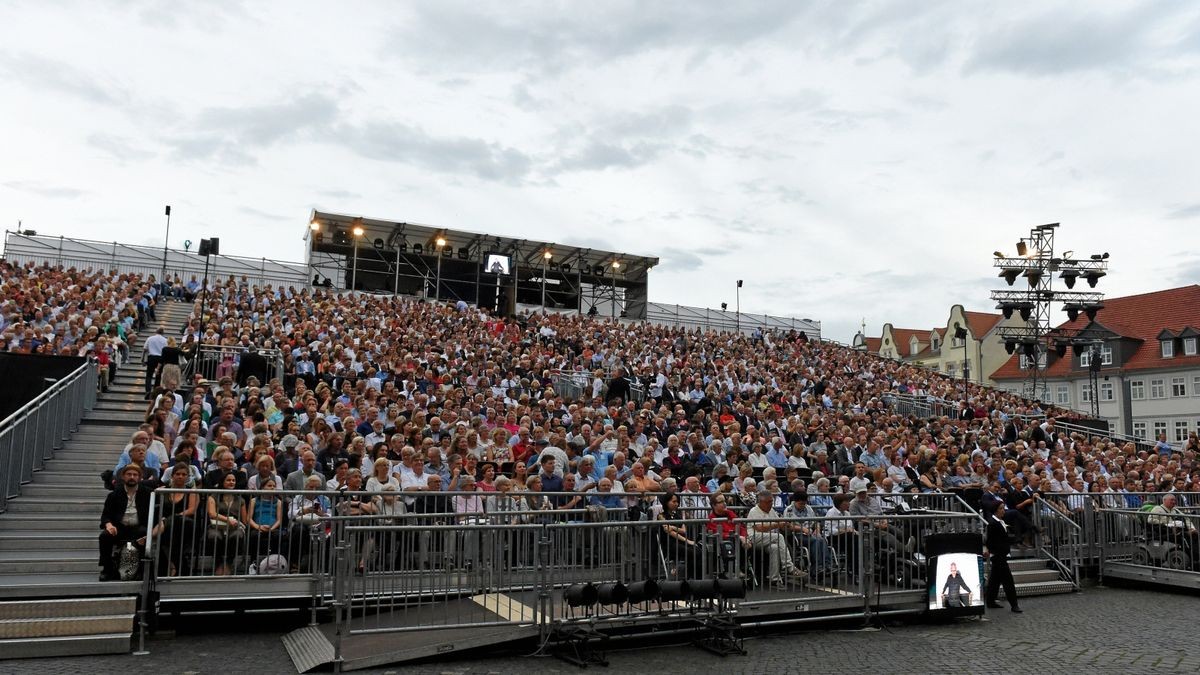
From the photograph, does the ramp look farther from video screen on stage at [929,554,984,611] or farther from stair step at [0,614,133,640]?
video screen on stage at [929,554,984,611]

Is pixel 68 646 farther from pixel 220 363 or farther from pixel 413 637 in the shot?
pixel 220 363

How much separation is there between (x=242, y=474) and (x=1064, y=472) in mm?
14860

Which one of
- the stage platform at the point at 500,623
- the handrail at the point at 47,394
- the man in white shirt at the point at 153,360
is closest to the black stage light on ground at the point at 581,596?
the stage platform at the point at 500,623

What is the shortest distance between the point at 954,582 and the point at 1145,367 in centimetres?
5021

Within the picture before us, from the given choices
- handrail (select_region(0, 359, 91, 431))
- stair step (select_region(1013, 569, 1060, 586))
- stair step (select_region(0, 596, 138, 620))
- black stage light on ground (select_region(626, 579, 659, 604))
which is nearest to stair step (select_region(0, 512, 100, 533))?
handrail (select_region(0, 359, 91, 431))

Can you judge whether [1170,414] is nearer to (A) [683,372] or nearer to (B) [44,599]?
(A) [683,372]

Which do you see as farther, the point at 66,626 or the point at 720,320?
the point at 720,320

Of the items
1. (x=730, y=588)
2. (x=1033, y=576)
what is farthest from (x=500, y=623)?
(x=1033, y=576)

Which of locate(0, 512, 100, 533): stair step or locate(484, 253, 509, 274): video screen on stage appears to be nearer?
locate(0, 512, 100, 533): stair step

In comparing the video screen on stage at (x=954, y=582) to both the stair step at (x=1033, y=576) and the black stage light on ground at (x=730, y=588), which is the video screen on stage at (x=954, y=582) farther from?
the stair step at (x=1033, y=576)

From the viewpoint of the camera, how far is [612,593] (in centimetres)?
847

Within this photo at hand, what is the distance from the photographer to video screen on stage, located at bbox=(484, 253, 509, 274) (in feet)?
137

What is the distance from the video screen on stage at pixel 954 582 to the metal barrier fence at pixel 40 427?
36.1ft

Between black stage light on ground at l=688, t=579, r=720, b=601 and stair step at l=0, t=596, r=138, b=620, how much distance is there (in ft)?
17.4
